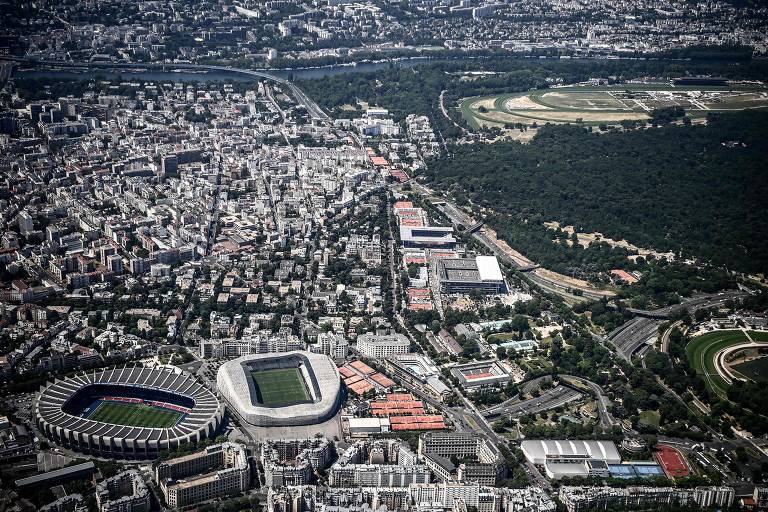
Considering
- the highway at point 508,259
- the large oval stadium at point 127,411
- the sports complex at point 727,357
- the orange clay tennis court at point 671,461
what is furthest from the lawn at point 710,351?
the large oval stadium at point 127,411

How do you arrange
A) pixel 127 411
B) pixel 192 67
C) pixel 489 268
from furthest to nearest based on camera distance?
pixel 192 67 < pixel 489 268 < pixel 127 411

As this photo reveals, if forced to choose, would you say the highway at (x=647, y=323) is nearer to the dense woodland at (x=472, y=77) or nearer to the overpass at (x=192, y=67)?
the dense woodland at (x=472, y=77)

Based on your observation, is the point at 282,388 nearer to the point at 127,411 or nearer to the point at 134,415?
the point at 134,415

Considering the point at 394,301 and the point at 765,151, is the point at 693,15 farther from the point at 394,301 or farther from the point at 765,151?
the point at 394,301

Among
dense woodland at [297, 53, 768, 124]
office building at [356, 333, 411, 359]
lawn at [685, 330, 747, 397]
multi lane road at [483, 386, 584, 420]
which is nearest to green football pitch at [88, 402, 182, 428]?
office building at [356, 333, 411, 359]

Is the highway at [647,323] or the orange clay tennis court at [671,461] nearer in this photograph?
the orange clay tennis court at [671,461]

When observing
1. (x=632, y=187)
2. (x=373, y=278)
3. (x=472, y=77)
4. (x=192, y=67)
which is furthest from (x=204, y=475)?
(x=472, y=77)
